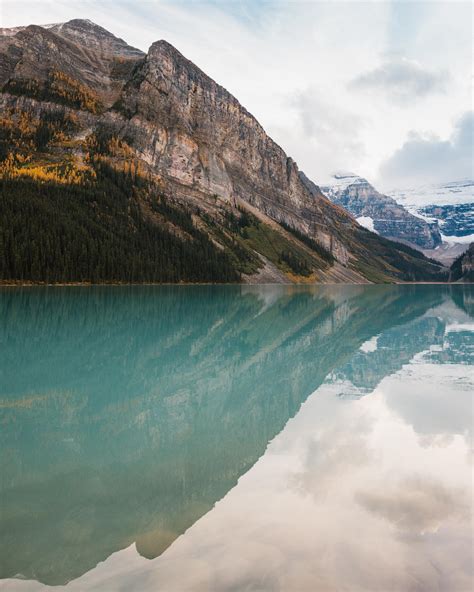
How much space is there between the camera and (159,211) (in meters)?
164

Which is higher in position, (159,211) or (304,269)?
(159,211)

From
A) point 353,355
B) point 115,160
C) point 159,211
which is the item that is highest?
point 115,160

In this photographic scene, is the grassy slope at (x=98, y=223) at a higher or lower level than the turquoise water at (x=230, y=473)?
higher

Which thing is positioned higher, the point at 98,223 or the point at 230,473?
the point at 98,223

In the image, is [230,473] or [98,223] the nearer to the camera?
[230,473]

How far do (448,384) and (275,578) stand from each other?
16.8 meters

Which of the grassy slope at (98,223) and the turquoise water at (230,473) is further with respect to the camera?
the grassy slope at (98,223)

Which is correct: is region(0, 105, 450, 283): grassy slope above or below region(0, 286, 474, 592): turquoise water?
above

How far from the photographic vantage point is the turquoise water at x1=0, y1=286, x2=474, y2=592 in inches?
272

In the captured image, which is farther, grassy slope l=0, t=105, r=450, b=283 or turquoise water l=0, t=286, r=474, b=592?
grassy slope l=0, t=105, r=450, b=283

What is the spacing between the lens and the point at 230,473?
1076cm

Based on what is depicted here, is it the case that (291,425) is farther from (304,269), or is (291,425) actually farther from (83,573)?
(304,269)

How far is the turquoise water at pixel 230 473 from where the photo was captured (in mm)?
6910

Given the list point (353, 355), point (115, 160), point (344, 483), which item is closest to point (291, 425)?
point (344, 483)
